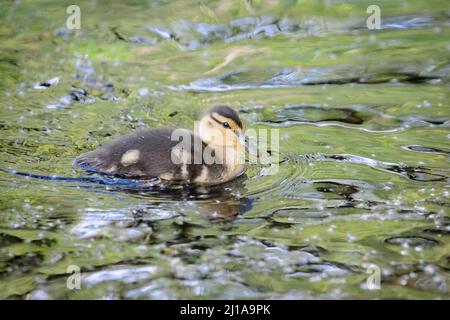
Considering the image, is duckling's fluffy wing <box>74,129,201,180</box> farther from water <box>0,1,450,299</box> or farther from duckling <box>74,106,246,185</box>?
water <box>0,1,450,299</box>

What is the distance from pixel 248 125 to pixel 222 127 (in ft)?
2.17

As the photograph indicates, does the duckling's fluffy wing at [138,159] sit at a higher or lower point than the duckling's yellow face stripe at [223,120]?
lower

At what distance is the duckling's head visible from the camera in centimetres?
455

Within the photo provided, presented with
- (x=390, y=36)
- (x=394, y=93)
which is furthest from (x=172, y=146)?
(x=390, y=36)

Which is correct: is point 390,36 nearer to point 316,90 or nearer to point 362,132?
point 316,90

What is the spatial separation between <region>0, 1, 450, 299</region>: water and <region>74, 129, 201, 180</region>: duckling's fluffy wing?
0.14 m

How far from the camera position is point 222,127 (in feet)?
15.0

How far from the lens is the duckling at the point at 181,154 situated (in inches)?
172

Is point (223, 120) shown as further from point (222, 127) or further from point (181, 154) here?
point (181, 154)

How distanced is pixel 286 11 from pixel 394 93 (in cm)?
189

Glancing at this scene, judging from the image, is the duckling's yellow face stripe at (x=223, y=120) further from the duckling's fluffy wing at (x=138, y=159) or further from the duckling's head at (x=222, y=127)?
the duckling's fluffy wing at (x=138, y=159)

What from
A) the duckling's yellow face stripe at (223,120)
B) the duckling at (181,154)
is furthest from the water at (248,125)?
the duckling's yellow face stripe at (223,120)

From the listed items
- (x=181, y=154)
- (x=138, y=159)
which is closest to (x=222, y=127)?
(x=181, y=154)

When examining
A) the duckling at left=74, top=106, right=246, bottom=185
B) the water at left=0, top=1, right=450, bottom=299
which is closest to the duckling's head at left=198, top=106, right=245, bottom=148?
the duckling at left=74, top=106, right=246, bottom=185
